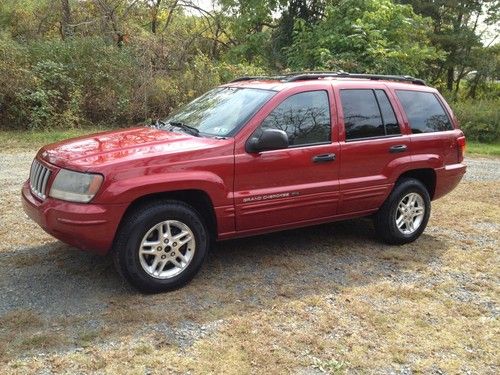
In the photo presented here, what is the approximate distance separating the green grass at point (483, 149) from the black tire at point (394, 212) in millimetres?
10226

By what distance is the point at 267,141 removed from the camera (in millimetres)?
4473

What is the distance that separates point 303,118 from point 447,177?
84.0 inches

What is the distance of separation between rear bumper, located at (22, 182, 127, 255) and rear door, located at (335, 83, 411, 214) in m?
2.30

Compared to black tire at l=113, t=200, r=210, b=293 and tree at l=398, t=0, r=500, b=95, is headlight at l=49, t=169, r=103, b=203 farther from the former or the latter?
tree at l=398, t=0, r=500, b=95

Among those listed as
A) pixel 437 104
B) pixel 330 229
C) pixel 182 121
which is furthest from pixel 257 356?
pixel 437 104

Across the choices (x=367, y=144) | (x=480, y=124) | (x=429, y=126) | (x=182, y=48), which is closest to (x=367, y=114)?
(x=367, y=144)

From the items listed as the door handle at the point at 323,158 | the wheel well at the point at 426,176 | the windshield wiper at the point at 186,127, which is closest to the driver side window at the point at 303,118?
the door handle at the point at 323,158

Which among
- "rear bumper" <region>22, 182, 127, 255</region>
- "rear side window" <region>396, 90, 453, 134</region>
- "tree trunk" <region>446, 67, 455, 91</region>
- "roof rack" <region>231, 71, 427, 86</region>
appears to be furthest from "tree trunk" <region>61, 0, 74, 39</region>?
"tree trunk" <region>446, 67, 455, 91</region>

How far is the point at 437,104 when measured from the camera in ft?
19.8

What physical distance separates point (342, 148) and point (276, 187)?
0.85 m

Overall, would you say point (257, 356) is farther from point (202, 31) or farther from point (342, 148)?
point (202, 31)

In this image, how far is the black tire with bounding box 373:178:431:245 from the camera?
18.5 ft

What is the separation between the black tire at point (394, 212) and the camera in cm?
564

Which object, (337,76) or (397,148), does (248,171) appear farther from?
(397,148)
